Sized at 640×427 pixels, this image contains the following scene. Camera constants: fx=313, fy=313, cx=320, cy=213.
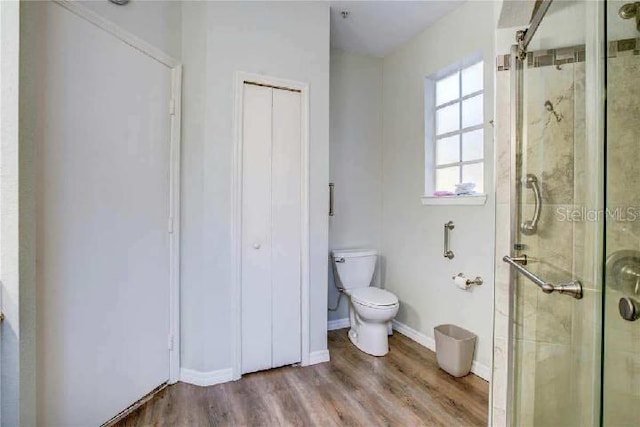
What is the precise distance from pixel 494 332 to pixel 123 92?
2.22m

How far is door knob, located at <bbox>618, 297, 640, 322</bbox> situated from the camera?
855 mm

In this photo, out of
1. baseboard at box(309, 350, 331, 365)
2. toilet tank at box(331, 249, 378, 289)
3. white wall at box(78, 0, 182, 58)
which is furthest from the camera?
toilet tank at box(331, 249, 378, 289)

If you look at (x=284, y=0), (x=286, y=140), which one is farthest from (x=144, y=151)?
(x=284, y=0)

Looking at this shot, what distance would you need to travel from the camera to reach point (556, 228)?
121cm

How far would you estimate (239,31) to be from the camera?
6.64 feet

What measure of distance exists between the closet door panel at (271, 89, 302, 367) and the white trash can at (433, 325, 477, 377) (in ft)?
3.29

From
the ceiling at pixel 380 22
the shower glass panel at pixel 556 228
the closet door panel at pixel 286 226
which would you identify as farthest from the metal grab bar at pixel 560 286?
the ceiling at pixel 380 22

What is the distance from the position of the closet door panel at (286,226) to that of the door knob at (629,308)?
1700mm

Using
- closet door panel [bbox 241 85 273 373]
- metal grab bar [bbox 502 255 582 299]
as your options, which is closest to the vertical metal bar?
metal grab bar [bbox 502 255 582 299]

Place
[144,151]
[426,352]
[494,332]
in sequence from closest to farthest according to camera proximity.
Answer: [494,332], [144,151], [426,352]

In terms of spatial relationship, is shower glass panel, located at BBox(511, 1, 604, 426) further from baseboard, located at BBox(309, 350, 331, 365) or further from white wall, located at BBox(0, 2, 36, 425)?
white wall, located at BBox(0, 2, 36, 425)

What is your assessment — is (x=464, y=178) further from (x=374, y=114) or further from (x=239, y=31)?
(x=239, y=31)

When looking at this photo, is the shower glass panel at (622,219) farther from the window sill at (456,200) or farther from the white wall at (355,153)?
the white wall at (355,153)

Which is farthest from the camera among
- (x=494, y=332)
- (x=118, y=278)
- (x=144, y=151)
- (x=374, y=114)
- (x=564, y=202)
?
(x=374, y=114)
